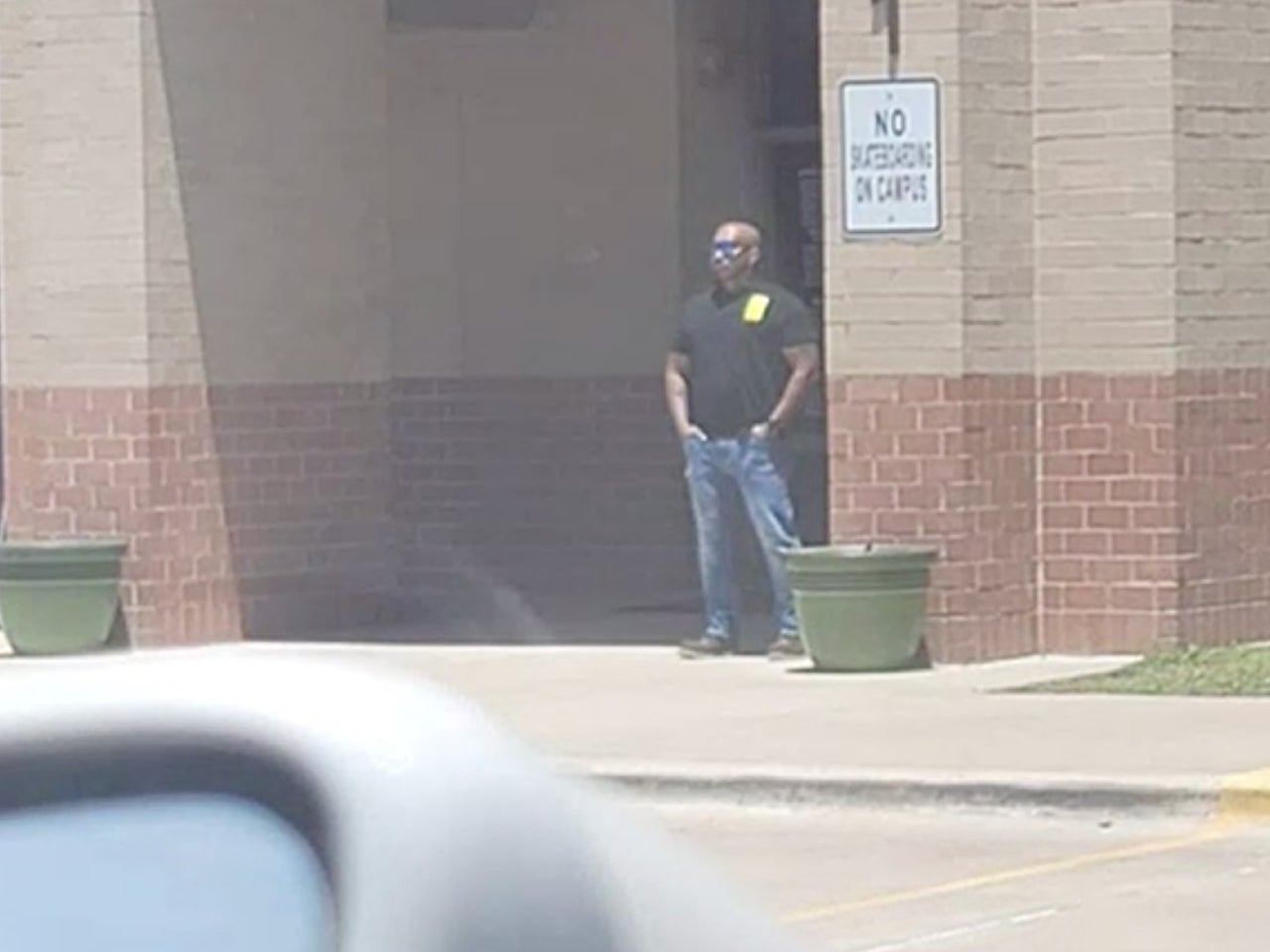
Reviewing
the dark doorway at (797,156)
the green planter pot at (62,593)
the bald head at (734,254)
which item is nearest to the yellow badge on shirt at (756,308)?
the bald head at (734,254)

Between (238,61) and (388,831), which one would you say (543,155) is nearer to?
(238,61)

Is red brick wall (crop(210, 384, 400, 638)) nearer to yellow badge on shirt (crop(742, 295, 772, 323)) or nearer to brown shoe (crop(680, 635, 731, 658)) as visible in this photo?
brown shoe (crop(680, 635, 731, 658))

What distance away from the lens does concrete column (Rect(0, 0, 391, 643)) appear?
1914 cm

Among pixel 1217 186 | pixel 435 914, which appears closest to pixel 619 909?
pixel 435 914

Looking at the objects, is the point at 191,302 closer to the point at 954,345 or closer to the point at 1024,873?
the point at 954,345

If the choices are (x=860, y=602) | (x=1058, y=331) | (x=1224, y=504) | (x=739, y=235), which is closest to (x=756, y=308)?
(x=739, y=235)

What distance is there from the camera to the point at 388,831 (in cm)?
188

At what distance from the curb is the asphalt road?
0.06 m

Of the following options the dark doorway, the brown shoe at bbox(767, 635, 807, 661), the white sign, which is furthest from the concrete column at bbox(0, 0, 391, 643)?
the white sign

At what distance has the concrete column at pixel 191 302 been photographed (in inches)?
754

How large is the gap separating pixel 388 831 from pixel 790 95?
19455mm

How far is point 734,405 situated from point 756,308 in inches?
19.8

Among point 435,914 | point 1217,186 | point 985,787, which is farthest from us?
point 1217,186

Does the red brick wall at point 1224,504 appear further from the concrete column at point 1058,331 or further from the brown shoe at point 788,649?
the brown shoe at point 788,649
